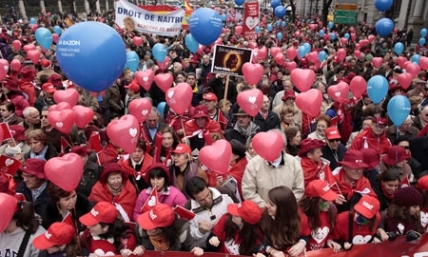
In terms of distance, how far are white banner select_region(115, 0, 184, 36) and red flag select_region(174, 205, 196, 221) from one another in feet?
27.9

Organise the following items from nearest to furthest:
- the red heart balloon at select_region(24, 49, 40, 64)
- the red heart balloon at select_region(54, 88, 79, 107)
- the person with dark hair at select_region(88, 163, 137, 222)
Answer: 1. the person with dark hair at select_region(88, 163, 137, 222)
2. the red heart balloon at select_region(54, 88, 79, 107)
3. the red heart balloon at select_region(24, 49, 40, 64)

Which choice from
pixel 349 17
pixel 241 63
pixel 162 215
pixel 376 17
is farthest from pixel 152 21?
pixel 376 17

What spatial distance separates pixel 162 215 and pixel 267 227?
2.53ft

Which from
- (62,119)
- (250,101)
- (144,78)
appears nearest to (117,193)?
(62,119)

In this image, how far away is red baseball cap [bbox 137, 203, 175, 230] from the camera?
2.79 m

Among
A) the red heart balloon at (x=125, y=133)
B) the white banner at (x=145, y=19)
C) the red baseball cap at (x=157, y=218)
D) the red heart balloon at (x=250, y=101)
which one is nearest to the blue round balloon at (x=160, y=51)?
the white banner at (x=145, y=19)

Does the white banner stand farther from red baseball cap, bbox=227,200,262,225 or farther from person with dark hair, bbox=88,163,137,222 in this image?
red baseball cap, bbox=227,200,262,225

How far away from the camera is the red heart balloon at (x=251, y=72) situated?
6.46 meters

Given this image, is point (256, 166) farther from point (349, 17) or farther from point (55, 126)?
point (349, 17)

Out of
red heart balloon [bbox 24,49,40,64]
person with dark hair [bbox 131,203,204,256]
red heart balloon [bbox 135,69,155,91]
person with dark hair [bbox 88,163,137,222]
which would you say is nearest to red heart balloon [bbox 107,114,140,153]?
person with dark hair [bbox 88,163,137,222]

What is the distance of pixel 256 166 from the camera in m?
3.71

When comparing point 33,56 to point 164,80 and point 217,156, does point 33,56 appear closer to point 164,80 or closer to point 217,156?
point 164,80

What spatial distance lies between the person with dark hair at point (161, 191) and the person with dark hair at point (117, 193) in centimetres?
12

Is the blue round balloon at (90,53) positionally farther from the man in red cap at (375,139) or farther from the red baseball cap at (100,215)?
the man in red cap at (375,139)
